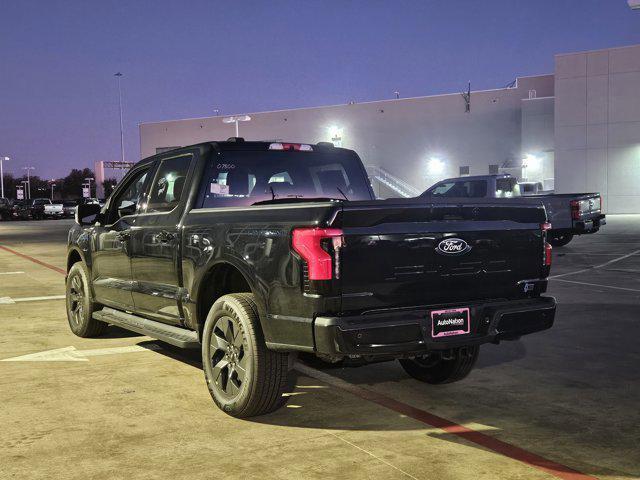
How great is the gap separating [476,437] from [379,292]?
1.09 m

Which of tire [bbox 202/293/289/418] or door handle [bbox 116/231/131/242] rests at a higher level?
door handle [bbox 116/231/131/242]

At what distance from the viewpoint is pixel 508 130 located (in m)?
53.2

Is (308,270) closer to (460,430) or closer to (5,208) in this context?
(460,430)

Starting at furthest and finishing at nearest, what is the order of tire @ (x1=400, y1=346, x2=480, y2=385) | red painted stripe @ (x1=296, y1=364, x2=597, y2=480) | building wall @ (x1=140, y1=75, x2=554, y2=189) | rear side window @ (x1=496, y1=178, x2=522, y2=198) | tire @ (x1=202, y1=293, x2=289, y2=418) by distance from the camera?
building wall @ (x1=140, y1=75, x2=554, y2=189), rear side window @ (x1=496, y1=178, x2=522, y2=198), tire @ (x1=400, y1=346, x2=480, y2=385), tire @ (x1=202, y1=293, x2=289, y2=418), red painted stripe @ (x1=296, y1=364, x2=597, y2=480)

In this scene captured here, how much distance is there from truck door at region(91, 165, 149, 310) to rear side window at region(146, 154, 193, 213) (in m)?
0.28

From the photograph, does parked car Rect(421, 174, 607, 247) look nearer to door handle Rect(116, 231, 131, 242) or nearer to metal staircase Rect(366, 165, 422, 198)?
door handle Rect(116, 231, 131, 242)

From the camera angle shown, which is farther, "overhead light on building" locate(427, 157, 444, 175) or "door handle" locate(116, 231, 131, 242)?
"overhead light on building" locate(427, 157, 444, 175)

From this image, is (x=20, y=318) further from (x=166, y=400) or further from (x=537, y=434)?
(x=537, y=434)

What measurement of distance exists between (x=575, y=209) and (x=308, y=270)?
15.7 metres

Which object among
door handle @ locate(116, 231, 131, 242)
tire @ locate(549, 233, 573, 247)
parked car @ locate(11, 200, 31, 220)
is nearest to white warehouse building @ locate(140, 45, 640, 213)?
parked car @ locate(11, 200, 31, 220)

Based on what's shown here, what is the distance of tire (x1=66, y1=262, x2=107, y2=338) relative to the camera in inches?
314

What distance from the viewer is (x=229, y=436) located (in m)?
4.82

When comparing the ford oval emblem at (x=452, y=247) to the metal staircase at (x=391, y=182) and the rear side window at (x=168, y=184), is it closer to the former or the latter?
the rear side window at (x=168, y=184)

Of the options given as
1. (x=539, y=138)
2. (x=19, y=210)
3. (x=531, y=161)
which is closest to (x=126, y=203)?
(x=539, y=138)
